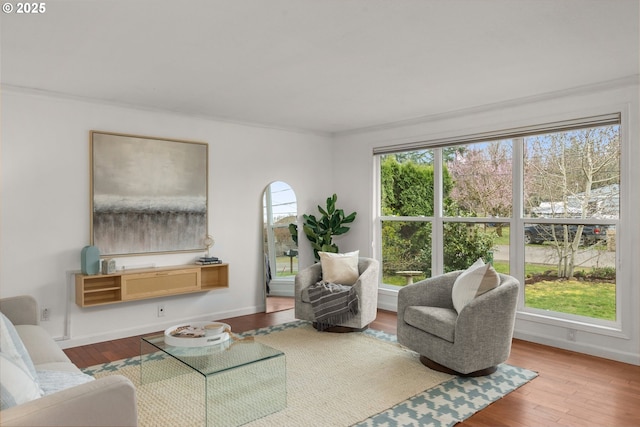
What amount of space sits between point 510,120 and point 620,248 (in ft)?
5.17

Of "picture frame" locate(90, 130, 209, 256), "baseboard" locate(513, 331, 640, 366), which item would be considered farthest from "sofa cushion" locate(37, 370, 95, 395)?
"baseboard" locate(513, 331, 640, 366)

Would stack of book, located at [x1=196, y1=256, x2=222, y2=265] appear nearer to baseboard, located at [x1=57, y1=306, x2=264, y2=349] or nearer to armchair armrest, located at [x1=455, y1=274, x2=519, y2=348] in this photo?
baseboard, located at [x1=57, y1=306, x2=264, y2=349]

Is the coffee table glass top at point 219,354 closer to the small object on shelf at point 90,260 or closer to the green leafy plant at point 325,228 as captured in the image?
the small object on shelf at point 90,260

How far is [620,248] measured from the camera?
3.80 meters

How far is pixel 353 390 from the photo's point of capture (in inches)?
122

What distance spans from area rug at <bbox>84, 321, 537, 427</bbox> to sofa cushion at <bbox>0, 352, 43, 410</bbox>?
1070 millimetres

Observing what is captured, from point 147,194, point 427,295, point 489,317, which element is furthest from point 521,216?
point 147,194

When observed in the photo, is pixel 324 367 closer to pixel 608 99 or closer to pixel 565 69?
pixel 565 69

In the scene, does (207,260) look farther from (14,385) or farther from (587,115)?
(587,115)

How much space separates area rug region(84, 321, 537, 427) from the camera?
270 centimetres

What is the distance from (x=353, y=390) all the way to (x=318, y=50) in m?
2.41

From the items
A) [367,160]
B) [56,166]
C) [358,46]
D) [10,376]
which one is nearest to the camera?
[10,376]

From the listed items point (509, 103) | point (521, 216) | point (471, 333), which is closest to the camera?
point (471, 333)

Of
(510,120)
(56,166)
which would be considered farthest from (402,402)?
(56,166)
